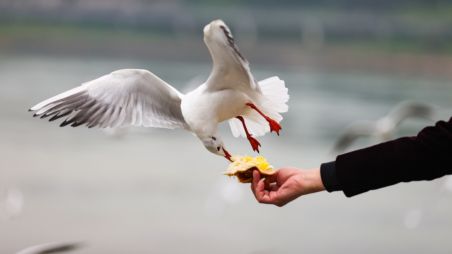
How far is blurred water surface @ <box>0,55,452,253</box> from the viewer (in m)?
4.29

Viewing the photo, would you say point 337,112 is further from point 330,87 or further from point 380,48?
point 380,48

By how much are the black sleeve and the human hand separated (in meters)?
0.03

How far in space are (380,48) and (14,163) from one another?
925 centimetres

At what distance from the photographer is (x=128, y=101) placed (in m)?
2.03

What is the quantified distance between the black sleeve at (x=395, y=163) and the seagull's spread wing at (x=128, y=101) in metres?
0.80

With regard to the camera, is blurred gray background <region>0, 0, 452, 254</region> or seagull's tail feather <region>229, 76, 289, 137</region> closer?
seagull's tail feather <region>229, 76, 289, 137</region>

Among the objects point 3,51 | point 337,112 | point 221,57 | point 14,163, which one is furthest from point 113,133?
point 3,51

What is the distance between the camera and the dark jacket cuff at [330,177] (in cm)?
121

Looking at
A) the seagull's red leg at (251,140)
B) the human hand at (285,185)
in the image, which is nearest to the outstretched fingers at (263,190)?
the human hand at (285,185)

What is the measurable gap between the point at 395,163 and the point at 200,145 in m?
5.66

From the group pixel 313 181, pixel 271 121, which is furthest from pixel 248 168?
pixel 271 121

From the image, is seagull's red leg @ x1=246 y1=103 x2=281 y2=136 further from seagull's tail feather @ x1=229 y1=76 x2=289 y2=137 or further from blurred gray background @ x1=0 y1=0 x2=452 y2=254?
blurred gray background @ x1=0 y1=0 x2=452 y2=254

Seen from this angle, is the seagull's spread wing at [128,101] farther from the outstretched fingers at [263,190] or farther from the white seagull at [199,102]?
the outstretched fingers at [263,190]

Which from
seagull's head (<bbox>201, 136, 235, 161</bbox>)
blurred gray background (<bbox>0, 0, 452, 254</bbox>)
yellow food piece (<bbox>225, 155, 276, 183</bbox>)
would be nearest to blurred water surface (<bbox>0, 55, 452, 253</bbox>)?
blurred gray background (<bbox>0, 0, 452, 254</bbox>)
